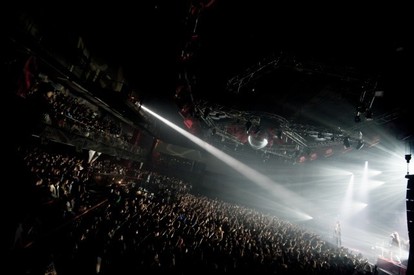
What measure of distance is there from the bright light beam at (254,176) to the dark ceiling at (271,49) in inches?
491

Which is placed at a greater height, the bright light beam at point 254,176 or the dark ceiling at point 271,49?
the dark ceiling at point 271,49

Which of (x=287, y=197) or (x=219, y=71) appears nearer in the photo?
(x=219, y=71)

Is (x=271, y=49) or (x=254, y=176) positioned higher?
(x=271, y=49)

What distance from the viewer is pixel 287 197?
85.5 ft

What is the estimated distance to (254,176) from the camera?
27562 mm

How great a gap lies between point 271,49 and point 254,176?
2109 cm

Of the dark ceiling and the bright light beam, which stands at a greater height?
the dark ceiling

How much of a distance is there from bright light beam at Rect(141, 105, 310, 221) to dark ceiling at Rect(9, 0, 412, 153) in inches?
491

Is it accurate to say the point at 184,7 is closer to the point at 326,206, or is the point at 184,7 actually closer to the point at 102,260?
the point at 102,260

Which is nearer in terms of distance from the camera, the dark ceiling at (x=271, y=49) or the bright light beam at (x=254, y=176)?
the dark ceiling at (x=271, y=49)

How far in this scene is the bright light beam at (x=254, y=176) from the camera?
991 inches

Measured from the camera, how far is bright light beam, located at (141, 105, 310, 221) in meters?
Answer: 25.2

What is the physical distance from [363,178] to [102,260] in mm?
25537

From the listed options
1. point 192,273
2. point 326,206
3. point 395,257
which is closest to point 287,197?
point 326,206
